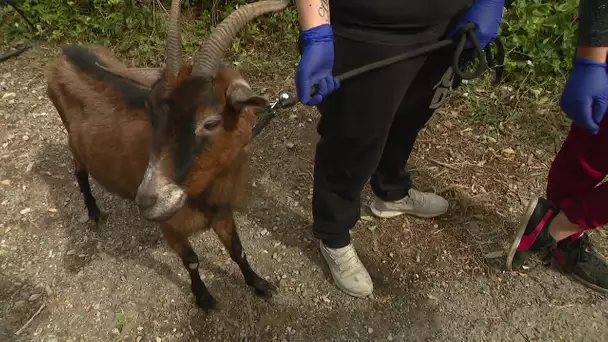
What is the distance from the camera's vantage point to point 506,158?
12.7ft

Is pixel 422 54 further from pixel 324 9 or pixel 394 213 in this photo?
pixel 394 213

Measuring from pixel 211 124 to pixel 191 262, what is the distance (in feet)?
3.39

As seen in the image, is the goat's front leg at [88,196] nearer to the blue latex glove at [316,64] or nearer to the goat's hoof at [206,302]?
the goat's hoof at [206,302]

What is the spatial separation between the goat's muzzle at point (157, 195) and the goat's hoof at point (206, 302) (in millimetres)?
939

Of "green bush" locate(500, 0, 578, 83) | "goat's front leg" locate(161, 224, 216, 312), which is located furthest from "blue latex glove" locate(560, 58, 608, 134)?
"green bush" locate(500, 0, 578, 83)

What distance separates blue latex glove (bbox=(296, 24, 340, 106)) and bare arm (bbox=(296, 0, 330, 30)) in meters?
0.02

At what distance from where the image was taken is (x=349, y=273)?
299 centimetres

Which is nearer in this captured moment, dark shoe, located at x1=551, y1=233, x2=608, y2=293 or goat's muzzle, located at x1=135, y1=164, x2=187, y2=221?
goat's muzzle, located at x1=135, y1=164, x2=187, y2=221

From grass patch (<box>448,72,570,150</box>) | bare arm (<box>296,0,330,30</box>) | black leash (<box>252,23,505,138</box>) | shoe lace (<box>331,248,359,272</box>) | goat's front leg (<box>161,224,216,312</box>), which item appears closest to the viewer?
bare arm (<box>296,0,330,30</box>)

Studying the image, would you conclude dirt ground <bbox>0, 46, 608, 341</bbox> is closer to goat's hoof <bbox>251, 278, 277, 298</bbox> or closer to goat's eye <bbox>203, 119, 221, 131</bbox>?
goat's hoof <bbox>251, 278, 277, 298</bbox>

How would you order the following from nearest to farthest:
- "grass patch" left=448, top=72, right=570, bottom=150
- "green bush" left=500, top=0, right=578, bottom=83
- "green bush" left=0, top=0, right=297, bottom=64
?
"grass patch" left=448, top=72, right=570, bottom=150 → "green bush" left=500, top=0, right=578, bottom=83 → "green bush" left=0, top=0, right=297, bottom=64

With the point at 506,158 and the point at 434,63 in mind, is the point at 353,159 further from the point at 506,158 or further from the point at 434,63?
the point at 506,158

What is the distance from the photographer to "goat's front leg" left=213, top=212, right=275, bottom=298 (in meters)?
2.78

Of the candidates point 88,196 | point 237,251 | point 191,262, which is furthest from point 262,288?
point 88,196
